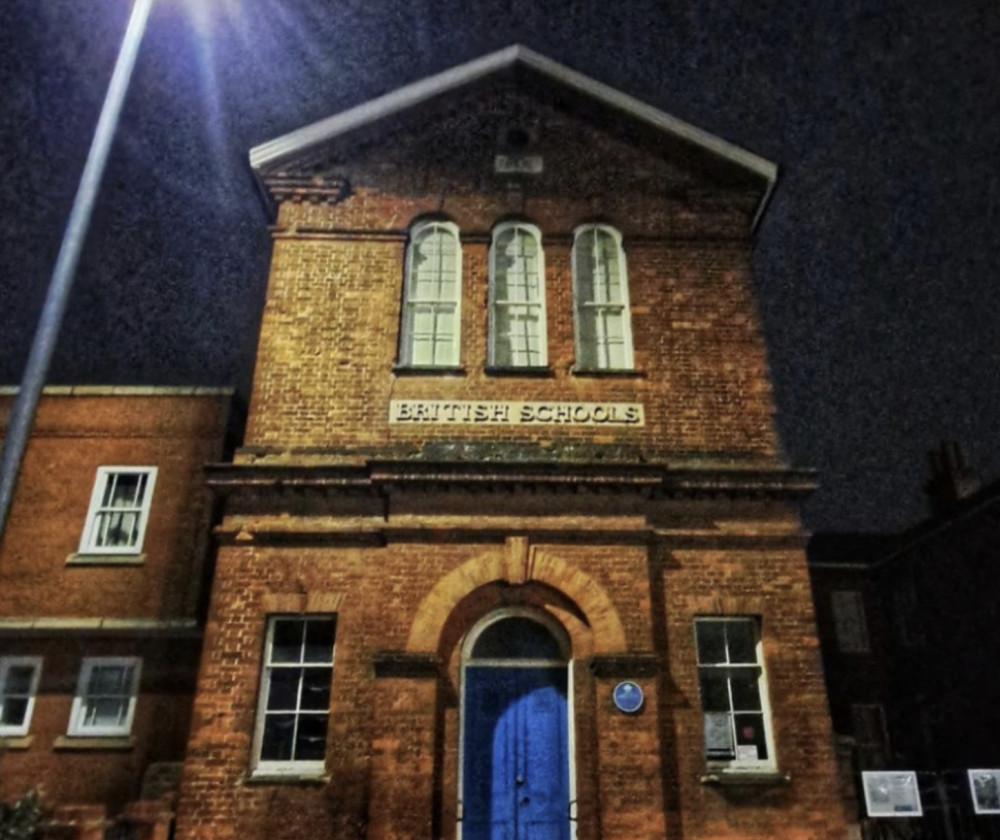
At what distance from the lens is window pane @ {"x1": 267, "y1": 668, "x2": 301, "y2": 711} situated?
974cm

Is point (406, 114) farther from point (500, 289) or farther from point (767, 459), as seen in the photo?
point (767, 459)

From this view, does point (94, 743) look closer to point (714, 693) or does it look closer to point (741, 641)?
point (714, 693)

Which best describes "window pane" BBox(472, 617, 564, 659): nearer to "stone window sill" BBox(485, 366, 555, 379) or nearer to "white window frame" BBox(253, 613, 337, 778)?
"white window frame" BBox(253, 613, 337, 778)

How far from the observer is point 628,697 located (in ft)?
30.7

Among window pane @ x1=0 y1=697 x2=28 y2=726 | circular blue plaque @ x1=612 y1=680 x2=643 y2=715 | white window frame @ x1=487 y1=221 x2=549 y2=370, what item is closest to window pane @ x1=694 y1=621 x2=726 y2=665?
circular blue plaque @ x1=612 y1=680 x2=643 y2=715

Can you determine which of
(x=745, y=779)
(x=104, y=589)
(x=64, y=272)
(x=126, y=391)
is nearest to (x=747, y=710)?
(x=745, y=779)

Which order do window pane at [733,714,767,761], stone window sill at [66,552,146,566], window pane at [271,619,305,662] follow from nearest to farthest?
window pane at [733,714,767,761] → window pane at [271,619,305,662] → stone window sill at [66,552,146,566]

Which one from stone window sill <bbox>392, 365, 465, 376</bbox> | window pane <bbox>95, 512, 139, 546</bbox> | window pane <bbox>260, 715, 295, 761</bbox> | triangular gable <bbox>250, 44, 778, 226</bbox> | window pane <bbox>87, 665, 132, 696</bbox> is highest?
triangular gable <bbox>250, 44, 778, 226</bbox>

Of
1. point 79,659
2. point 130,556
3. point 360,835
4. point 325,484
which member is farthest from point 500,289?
point 79,659

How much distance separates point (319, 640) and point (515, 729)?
2660 millimetres

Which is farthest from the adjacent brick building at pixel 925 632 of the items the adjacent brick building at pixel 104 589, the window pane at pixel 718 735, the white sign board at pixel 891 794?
the adjacent brick building at pixel 104 589

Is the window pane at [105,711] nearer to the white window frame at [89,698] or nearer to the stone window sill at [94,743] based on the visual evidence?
the white window frame at [89,698]

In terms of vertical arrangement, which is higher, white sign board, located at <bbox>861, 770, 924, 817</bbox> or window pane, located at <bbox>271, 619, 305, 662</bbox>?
window pane, located at <bbox>271, 619, 305, 662</bbox>

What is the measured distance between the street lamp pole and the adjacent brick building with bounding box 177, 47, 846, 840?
4.01 meters
